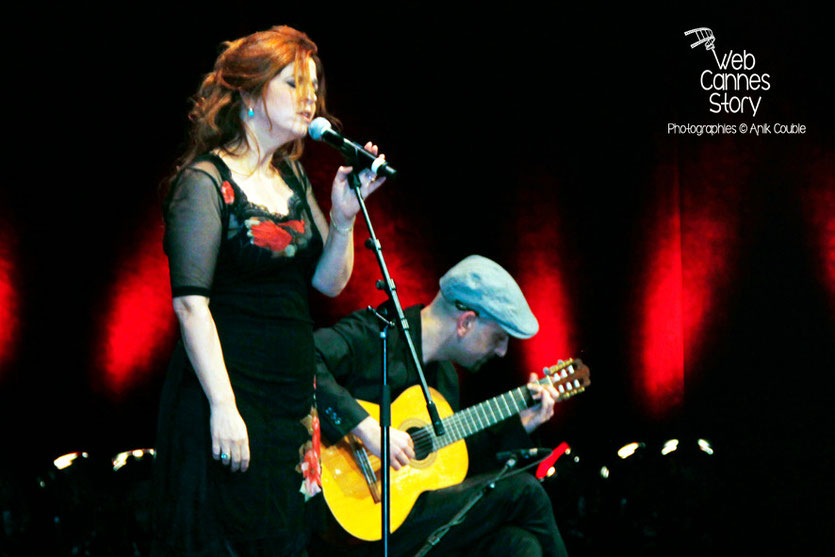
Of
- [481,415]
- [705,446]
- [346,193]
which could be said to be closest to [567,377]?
[481,415]

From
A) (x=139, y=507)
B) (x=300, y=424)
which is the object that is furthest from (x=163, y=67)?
(x=300, y=424)

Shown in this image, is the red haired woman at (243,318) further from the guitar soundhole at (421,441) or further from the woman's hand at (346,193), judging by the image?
the guitar soundhole at (421,441)

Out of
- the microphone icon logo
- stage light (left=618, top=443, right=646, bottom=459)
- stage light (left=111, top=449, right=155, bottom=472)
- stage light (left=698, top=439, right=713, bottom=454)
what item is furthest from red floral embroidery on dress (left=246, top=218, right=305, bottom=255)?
the microphone icon logo

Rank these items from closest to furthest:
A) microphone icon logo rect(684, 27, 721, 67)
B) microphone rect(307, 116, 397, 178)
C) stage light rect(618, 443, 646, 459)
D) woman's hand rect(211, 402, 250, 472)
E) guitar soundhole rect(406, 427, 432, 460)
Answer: woman's hand rect(211, 402, 250, 472) → microphone rect(307, 116, 397, 178) → guitar soundhole rect(406, 427, 432, 460) → stage light rect(618, 443, 646, 459) → microphone icon logo rect(684, 27, 721, 67)

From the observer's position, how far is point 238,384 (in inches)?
81.8

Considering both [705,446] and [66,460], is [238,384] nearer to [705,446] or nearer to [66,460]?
[66,460]

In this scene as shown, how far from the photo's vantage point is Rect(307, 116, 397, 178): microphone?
2123mm

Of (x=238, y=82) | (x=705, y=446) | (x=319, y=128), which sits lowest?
(x=705, y=446)

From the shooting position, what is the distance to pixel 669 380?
4.33m

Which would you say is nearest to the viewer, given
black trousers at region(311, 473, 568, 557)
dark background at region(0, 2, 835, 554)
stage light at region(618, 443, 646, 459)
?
black trousers at region(311, 473, 568, 557)

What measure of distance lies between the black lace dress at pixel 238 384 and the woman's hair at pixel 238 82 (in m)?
0.09

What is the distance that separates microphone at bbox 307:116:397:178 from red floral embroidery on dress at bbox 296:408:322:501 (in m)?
0.57

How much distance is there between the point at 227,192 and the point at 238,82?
270 millimetres

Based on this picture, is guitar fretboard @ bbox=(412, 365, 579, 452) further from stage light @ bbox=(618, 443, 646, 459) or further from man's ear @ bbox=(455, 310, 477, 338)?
stage light @ bbox=(618, 443, 646, 459)
